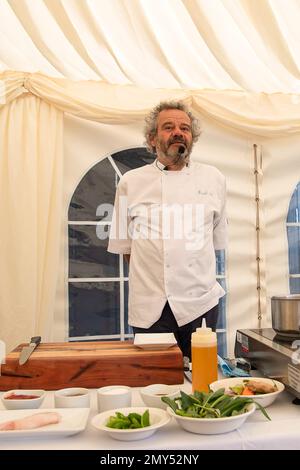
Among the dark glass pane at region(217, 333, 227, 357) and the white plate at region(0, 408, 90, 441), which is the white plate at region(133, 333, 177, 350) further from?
the dark glass pane at region(217, 333, 227, 357)

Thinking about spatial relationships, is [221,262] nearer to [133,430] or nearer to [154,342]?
[154,342]

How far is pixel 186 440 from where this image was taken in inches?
32.1

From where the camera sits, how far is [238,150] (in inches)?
111

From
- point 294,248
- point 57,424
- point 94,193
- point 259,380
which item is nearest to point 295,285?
point 294,248

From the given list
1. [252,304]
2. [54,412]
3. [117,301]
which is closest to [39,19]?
[117,301]

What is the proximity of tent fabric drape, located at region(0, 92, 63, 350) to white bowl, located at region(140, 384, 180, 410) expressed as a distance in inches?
61.8

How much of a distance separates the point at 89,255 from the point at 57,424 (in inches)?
73.0

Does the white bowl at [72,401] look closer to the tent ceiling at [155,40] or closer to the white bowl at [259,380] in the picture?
the white bowl at [259,380]

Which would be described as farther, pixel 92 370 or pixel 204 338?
pixel 92 370

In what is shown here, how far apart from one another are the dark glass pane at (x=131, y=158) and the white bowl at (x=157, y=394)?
1.90 meters

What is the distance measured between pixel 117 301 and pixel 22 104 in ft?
4.28

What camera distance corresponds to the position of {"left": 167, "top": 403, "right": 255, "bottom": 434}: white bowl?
81cm

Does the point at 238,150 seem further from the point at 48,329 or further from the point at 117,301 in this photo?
the point at 48,329

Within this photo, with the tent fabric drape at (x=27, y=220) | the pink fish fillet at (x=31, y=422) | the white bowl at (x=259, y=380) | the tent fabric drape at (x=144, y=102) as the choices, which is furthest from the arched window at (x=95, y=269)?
the pink fish fillet at (x=31, y=422)
